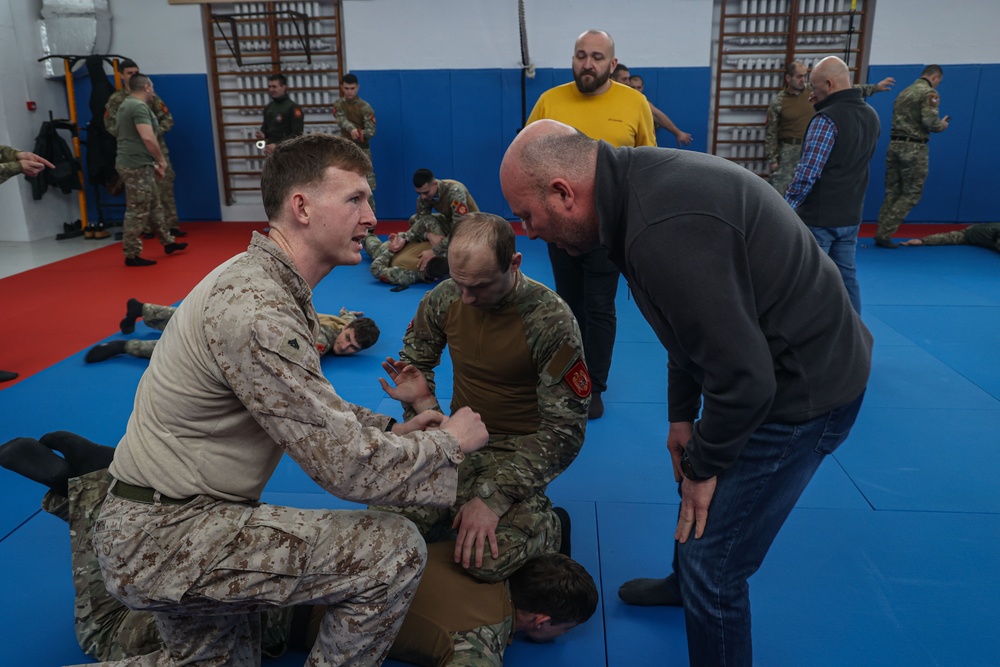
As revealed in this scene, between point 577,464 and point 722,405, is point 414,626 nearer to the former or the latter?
point 722,405

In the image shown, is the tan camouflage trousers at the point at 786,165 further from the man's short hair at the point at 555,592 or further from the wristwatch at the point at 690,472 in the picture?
the wristwatch at the point at 690,472

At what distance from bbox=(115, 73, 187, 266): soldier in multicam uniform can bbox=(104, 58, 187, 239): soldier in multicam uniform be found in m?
0.55

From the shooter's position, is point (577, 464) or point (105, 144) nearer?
point (577, 464)

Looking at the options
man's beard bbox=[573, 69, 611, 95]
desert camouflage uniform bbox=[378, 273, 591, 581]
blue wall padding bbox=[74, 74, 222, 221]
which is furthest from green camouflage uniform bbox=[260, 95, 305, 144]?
desert camouflage uniform bbox=[378, 273, 591, 581]

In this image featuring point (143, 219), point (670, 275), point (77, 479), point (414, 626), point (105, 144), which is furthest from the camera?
point (105, 144)

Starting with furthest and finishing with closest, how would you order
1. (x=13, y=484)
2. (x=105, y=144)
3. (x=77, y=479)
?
(x=105, y=144) → (x=13, y=484) → (x=77, y=479)

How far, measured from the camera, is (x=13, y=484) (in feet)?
10.8

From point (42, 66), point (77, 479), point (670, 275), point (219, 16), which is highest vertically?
point (219, 16)

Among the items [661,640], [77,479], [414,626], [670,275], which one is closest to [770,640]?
[661,640]

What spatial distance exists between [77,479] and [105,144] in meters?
8.48

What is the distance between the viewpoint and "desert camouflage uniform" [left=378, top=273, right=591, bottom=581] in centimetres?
243

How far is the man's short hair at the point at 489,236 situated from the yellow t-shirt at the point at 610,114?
162cm

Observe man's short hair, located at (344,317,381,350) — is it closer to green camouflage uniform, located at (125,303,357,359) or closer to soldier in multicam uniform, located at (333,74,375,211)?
green camouflage uniform, located at (125,303,357,359)

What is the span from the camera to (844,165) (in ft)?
15.2
